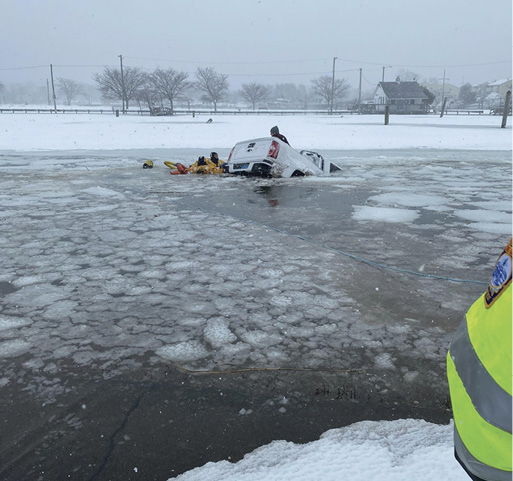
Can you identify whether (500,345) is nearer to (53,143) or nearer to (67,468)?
(67,468)

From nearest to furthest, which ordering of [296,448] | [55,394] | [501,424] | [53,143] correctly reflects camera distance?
1. [501,424]
2. [296,448]
3. [55,394]
4. [53,143]

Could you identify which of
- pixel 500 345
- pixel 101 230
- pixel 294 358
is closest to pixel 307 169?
pixel 101 230

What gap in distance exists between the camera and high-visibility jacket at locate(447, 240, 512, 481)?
105cm

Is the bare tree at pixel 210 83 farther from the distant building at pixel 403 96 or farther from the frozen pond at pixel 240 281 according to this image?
the frozen pond at pixel 240 281

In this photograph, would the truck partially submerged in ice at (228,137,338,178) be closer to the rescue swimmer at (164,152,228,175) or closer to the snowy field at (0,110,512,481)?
the rescue swimmer at (164,152,228,175)

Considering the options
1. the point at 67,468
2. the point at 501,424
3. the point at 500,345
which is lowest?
the point at 67,468

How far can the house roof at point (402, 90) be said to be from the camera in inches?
3017

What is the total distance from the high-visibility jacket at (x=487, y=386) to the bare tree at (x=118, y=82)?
74462 millimetres

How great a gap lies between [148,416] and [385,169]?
1064 cm

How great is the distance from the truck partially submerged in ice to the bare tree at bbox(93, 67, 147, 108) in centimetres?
6501

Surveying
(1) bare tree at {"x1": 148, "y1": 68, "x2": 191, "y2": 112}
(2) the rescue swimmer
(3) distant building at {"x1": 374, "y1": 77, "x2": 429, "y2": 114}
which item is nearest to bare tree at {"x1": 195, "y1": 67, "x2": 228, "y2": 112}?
(1) bare tree at {"x1": 148, "y1": 68, "x2": 191, "y2": 112}

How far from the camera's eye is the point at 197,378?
2590 millimetres

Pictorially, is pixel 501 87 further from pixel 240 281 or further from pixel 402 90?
pixel 240 281

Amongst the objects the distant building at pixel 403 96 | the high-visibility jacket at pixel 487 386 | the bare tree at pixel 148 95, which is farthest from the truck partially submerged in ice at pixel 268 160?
the distant building at pixel 403 96
